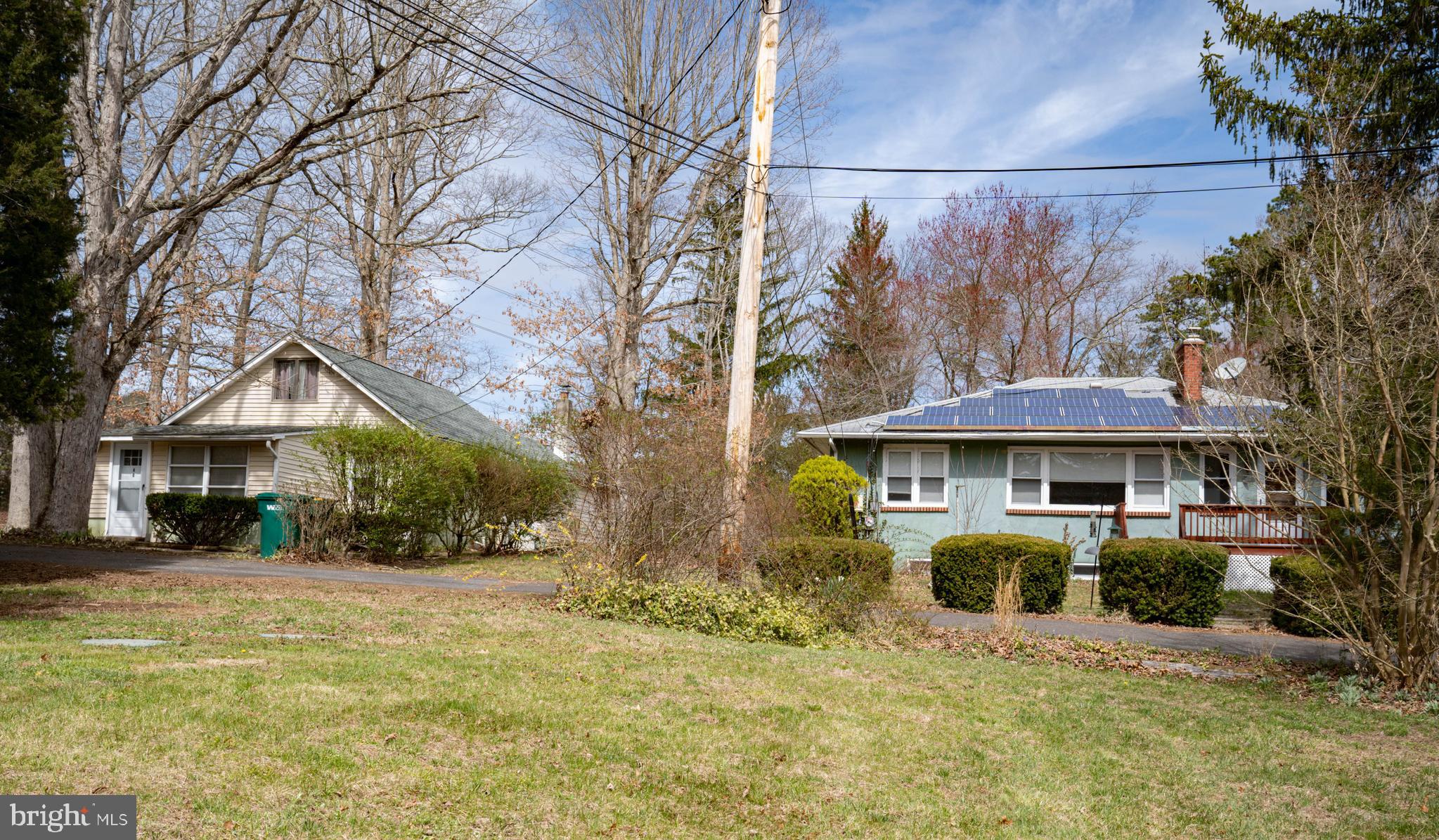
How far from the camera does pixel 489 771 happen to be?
4895mm

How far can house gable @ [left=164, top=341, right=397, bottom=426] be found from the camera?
2419 centimetres

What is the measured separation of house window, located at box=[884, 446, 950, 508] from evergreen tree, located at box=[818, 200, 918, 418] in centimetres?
1440

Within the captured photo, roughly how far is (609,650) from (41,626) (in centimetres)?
484

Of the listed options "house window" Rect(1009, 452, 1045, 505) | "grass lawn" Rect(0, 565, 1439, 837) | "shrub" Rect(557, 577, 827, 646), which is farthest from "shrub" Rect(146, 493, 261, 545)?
"house window" Rect(1009, 452, 1045, 505)

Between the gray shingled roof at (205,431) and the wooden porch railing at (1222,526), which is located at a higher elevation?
the gray shingled roof at (205,431)

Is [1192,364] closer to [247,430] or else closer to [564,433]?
[564,433]

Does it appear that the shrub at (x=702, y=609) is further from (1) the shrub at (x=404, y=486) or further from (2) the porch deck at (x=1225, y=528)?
(2) the porch deck at (x=1225, y=528)

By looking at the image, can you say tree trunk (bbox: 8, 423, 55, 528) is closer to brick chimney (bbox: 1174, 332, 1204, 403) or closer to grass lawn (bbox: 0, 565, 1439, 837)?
grass lawn (bbox: 0, 565, 1439, 837)

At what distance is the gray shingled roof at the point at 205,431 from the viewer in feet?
74.3

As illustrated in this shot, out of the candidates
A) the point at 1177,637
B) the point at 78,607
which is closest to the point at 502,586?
the point at 78,607

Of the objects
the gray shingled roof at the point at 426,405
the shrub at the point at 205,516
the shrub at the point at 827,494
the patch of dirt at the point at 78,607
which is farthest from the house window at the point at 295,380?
the patch of dirt at the point at 78,607

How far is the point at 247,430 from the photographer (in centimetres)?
2311

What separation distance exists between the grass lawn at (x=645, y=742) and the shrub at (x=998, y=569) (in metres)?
4.43

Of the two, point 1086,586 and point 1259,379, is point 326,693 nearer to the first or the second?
point 1259,379
